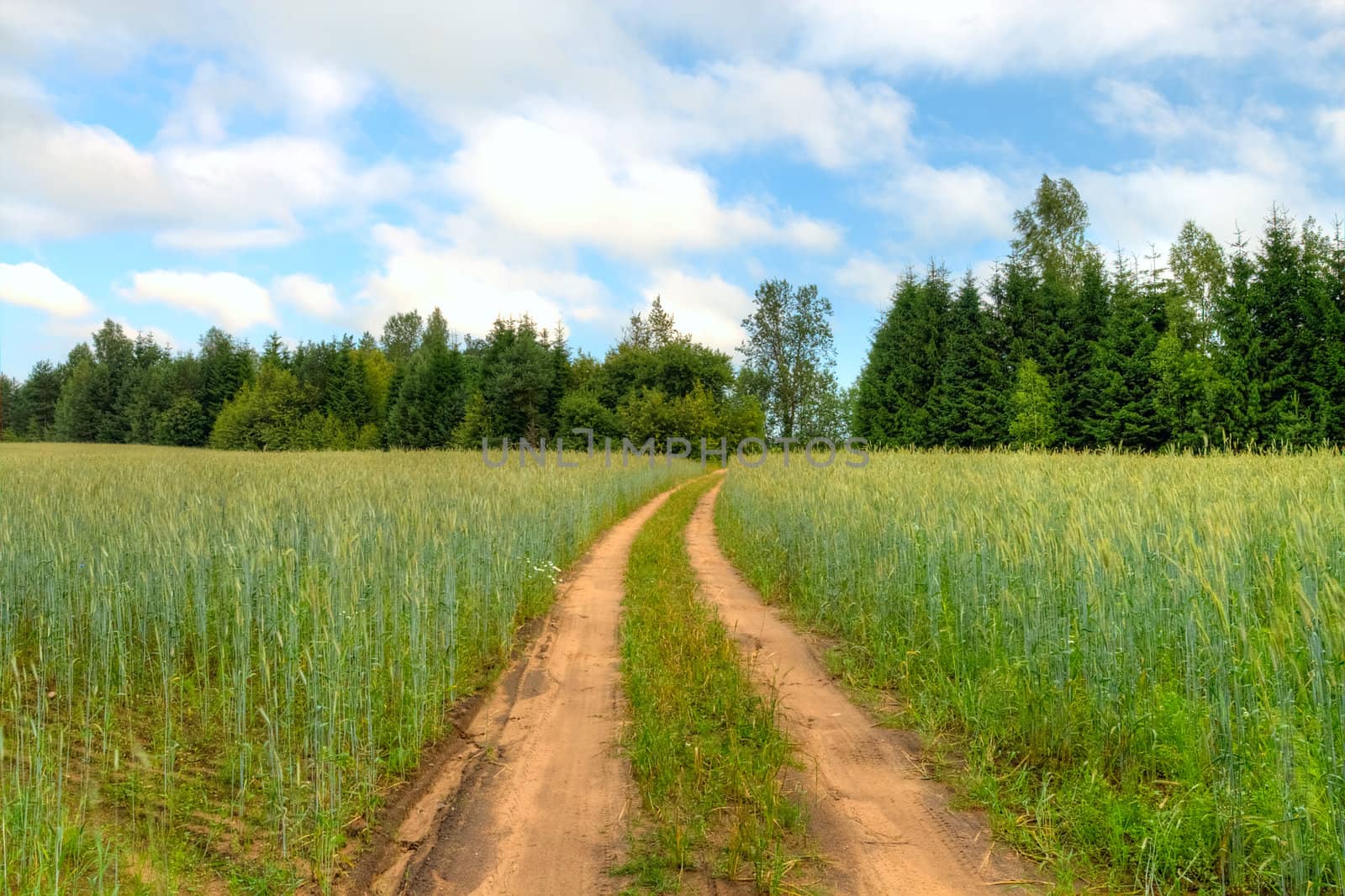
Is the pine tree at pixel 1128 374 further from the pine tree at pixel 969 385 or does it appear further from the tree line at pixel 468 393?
the tree line at pixel 468 393

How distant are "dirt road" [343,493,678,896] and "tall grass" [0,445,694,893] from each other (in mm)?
310

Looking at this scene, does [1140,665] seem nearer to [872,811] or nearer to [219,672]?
[872,811]

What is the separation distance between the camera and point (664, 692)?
5520 mm

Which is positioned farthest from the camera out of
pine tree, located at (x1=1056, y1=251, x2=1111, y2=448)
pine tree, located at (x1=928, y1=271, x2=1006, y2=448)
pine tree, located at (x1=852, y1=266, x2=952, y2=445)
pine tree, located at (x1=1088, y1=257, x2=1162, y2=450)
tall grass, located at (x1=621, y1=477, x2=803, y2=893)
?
pine tree, located at (x1=852, y1=266, x2=952, y2=445)

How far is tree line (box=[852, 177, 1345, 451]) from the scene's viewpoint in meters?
22.1

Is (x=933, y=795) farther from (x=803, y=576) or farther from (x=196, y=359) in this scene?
(x=196, y=359)

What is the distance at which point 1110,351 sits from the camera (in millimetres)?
26547

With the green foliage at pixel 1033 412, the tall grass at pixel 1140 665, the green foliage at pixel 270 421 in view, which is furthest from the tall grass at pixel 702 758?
the green foliage at pixel 270 421

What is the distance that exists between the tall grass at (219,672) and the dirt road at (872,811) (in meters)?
2.54

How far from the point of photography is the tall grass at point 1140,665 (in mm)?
3070

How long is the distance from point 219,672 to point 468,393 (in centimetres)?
4999

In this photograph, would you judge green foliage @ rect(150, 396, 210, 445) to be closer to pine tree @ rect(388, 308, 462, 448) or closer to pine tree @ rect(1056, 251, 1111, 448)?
pine tree @ rect(388, 308, 462, 448)

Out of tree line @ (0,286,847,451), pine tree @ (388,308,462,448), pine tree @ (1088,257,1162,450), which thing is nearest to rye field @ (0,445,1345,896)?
pine tree @ (1088,257,1162,450)
